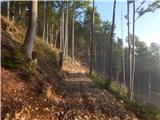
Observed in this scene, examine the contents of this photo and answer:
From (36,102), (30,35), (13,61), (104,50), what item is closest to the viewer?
(36,102)

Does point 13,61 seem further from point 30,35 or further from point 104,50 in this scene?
point 104,50

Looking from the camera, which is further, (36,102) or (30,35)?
(30,35)

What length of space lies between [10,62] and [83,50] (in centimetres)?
6059

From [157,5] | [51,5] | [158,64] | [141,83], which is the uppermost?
[51,5]

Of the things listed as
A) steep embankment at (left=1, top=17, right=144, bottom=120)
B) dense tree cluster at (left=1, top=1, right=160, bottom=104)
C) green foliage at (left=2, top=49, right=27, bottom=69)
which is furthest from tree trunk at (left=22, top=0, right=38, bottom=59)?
dense tree cluster at (left=1, top=1, right=160, bottom=104)

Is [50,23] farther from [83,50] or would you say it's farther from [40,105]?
[40,105]

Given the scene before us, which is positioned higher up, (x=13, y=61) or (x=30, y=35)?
(x=30, y=35)

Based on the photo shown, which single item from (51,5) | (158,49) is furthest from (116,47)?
(51,5)

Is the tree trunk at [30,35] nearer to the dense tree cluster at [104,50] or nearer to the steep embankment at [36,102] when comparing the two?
the steep embankment at [36,102]

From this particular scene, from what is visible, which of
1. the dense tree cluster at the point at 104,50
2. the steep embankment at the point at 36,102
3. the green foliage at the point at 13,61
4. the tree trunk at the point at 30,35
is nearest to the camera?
the steep embankment at the point at 36,102

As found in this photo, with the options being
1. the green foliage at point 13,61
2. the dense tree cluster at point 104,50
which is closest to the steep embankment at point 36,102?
the green foliage at point 13,61

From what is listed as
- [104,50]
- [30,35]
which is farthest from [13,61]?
[104,50]

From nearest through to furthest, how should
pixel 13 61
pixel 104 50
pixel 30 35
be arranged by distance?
1. pixel 13 61
2. pixel 30 35
3. pixel 104 50

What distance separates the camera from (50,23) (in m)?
44.2
